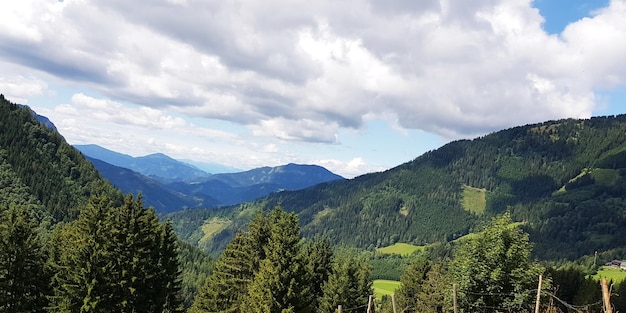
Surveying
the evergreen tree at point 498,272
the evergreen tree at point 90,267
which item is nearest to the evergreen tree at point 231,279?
the evergreen tree at point 90,267

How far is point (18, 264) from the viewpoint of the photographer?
36688 mm

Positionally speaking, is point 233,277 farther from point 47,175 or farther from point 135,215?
point 47,175

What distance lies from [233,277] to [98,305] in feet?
37.6

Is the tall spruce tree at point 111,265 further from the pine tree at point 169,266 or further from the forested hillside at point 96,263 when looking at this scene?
the pine tree at point 169,266

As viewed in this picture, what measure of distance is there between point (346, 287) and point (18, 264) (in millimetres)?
33792

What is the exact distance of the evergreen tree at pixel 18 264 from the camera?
35.9m

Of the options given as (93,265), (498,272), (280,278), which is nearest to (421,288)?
(498,272)

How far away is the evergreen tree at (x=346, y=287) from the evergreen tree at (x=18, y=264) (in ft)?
98.9

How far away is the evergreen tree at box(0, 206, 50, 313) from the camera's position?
118 feet

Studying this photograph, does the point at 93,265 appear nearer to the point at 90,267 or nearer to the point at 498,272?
the point at 90,267

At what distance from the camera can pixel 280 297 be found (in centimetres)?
3428

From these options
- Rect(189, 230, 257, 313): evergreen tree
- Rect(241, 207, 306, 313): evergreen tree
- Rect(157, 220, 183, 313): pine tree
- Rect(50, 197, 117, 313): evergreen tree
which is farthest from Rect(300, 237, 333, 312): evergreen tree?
Rect(50, 197, 117, 313): evergreen tree

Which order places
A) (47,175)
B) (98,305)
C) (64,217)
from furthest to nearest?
(47,175), (64,217), (98,305)

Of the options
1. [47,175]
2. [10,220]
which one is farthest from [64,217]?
[10,220]
